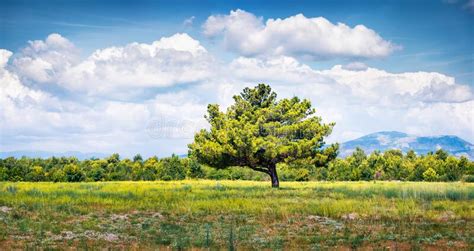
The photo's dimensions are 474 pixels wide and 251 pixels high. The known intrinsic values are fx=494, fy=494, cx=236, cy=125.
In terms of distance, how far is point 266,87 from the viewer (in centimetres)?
4456

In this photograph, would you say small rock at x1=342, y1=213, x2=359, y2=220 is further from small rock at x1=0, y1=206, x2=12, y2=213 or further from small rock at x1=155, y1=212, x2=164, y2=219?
small rock at x1=0, y1=206, x2=12, y2=213

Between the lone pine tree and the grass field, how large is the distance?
12.3 m

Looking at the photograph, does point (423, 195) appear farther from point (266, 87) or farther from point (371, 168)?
point (371, 168)

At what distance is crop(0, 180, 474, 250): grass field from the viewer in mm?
15945

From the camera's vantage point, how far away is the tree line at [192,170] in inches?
Result: 3012

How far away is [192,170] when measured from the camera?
283 ft

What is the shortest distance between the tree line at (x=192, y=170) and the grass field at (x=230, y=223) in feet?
163

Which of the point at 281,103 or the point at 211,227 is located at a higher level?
the point at 281,103

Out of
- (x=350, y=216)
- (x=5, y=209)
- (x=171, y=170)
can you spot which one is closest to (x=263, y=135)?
(x=350, y=216)

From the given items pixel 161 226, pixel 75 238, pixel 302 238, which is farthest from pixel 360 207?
pixel 75 238

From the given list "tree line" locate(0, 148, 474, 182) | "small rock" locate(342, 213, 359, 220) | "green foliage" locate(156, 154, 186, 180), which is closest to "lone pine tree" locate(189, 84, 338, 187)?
"small rock" locate(342, 213, 359, 220)

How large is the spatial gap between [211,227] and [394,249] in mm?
7300

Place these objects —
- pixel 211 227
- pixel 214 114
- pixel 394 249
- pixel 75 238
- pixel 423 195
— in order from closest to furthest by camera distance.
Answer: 1. pixel 394 249
2. pixel 75 238
3. pixel 211 227
4. pixel 423 195
5. pixel 214 114

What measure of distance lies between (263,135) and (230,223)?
75.4 feet
